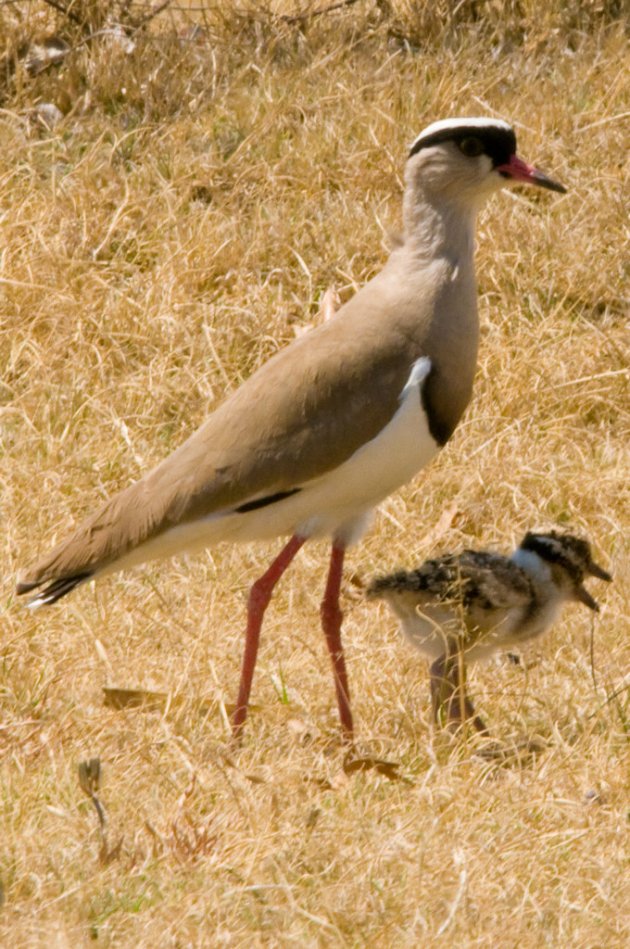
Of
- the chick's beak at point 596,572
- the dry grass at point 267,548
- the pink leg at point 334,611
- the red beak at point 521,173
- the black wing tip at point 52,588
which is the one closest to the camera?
the dry grass at point 267,548

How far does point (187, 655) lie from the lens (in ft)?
16.8

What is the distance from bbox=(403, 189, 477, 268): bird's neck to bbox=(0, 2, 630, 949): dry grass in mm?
1195

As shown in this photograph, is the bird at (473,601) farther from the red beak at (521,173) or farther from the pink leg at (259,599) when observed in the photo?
the red beak at (521,173)

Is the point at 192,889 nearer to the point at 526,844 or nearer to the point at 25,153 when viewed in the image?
the point at 526,844

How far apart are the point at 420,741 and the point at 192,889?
40.0 inches

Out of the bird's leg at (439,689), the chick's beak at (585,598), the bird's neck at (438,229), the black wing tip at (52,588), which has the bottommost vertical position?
the chick's beak at (585,598)

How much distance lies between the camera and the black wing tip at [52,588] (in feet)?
15.7

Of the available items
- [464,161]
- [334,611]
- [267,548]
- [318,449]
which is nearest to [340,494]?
[318,449]

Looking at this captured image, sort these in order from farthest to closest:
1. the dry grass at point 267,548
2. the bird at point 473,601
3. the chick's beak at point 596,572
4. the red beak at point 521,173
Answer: the red beak at point 521,173 → the chick's beak at point 596,572 → the bird at point 473,601 → the dry grass at point 267,548

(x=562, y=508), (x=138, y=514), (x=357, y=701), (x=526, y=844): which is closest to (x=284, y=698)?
(x=357, y=701)

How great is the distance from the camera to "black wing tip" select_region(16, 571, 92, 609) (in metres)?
4.78

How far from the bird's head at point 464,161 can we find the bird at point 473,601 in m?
1.04

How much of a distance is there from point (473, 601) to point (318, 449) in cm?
58

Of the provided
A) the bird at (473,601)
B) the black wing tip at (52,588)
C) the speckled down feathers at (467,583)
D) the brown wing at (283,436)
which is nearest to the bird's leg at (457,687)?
the bird at (473,601)
